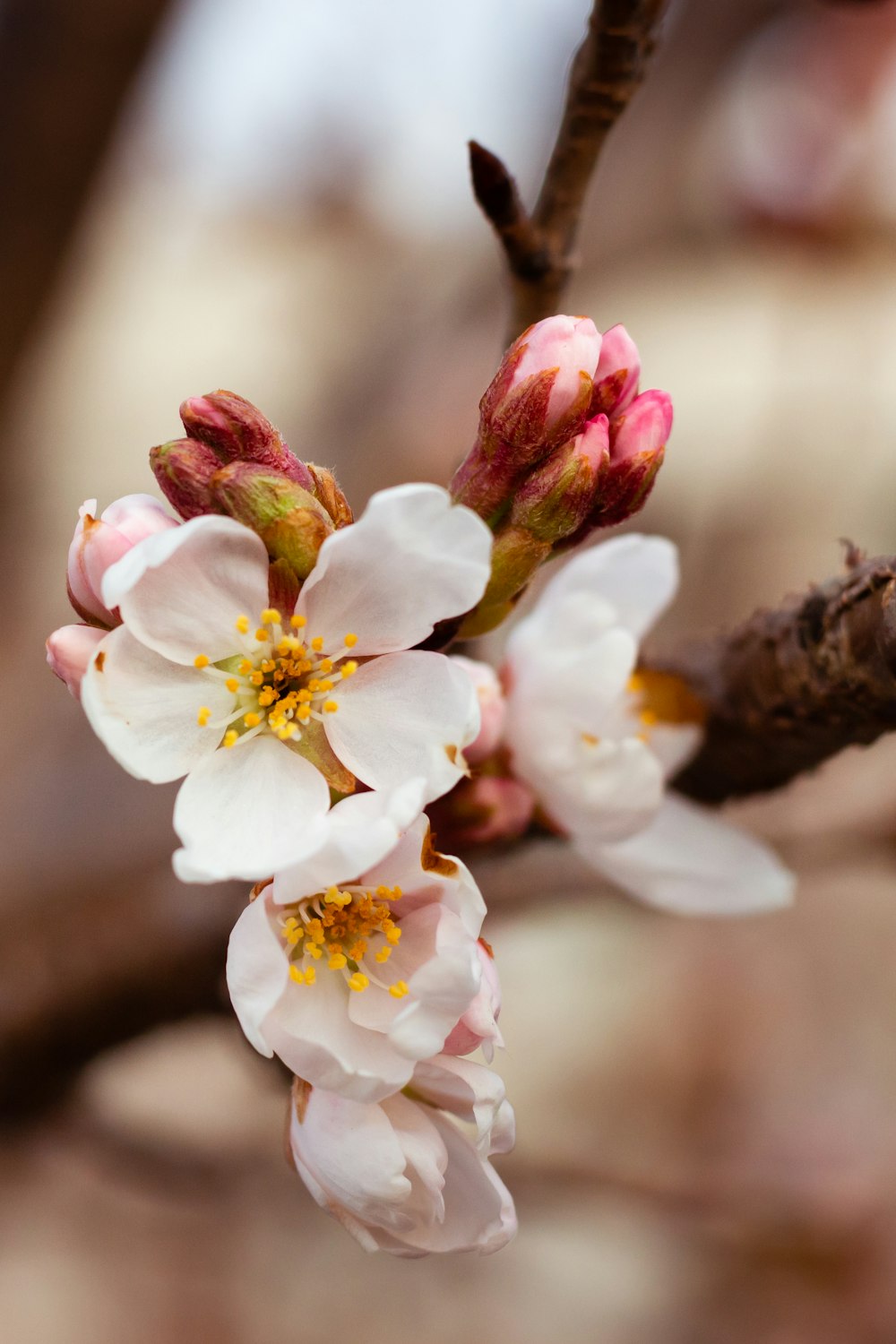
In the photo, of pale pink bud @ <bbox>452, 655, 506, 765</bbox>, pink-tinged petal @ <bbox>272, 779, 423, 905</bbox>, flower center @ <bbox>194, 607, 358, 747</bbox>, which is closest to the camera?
pink-tinged petal @ <bbox>272, 779, 423, 905</bbox>

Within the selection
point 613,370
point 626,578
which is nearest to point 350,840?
point 613,370

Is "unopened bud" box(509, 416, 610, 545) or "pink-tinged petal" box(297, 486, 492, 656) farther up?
"unopened bud" box(509, 416, 610, 545)

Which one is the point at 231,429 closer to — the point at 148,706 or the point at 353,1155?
the point at 148,706

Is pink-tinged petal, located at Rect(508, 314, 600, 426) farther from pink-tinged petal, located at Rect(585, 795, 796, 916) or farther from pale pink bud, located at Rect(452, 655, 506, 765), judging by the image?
pink-tinged petal, located at Rect(585, 795, 796, 916)

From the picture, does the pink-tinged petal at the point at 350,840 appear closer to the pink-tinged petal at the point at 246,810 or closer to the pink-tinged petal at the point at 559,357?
the pink-tinged petal at the point at 246,810

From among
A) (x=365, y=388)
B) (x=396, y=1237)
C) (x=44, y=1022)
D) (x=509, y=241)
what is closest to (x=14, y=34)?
(x=365, y=388)

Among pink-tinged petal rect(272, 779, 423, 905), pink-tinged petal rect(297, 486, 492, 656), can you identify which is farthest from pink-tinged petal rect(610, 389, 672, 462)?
pink-tinged petal rect(272, 779, 423, 905)
